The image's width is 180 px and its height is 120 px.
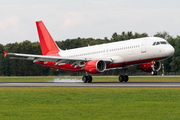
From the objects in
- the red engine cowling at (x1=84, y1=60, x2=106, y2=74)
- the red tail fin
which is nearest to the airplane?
the red engine cowling at (x1=84, y1=60, x2=106, y2=74)

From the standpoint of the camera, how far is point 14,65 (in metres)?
118

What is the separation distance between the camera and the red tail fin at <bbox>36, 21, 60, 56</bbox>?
5019cm

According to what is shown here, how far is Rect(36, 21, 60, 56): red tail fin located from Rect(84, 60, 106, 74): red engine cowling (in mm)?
12347

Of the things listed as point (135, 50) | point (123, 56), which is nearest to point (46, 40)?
point (123, 56)

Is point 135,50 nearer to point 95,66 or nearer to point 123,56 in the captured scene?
point 123,56

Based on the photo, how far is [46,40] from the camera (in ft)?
165

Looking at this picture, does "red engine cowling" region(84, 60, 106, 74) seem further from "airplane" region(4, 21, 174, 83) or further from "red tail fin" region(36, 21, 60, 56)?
"red tail fin" region(36, 21, 60, 56)

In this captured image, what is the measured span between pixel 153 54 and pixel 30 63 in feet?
275

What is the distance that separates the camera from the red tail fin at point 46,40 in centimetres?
5019

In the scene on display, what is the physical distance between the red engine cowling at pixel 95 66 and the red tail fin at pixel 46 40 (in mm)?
12347

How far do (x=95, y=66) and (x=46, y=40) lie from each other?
607 inches

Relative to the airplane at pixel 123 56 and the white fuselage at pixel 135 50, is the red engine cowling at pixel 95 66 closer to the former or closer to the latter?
the airplane at pixel 123 56
